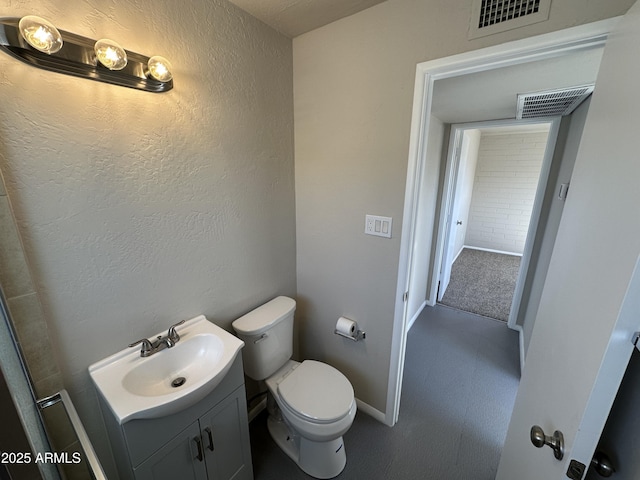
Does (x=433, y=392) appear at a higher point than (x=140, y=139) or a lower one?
lower

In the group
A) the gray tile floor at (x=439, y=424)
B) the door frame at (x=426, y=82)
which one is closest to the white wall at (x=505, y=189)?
the gray tile floor at (x=439, y=424)

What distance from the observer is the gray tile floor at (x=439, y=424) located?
1485 millimetres

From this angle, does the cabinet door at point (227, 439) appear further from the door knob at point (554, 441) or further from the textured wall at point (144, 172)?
the door knob at point (554, 441)

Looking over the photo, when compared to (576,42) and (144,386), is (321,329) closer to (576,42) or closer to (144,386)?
(144,386)

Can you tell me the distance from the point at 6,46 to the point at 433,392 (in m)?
2.71

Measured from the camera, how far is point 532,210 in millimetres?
2422

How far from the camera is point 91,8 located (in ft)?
2.79

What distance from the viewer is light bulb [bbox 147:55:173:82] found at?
96 centimetres

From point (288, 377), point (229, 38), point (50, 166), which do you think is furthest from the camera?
point (288, 377)

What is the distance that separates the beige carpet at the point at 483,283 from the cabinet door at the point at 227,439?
9.00ft

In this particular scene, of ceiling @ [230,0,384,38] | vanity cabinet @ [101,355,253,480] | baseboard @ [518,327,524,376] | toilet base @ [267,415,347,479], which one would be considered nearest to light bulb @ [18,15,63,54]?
ceiling @ [230,0,384,38]

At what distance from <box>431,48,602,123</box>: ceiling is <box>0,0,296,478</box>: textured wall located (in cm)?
107

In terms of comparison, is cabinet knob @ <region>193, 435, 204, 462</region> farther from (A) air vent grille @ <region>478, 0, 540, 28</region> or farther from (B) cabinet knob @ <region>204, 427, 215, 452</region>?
(A) air vent grille @ <region>478, 0, 540, 28</region>

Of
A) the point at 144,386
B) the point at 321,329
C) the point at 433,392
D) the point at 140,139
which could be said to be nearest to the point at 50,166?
the point at 140,139
